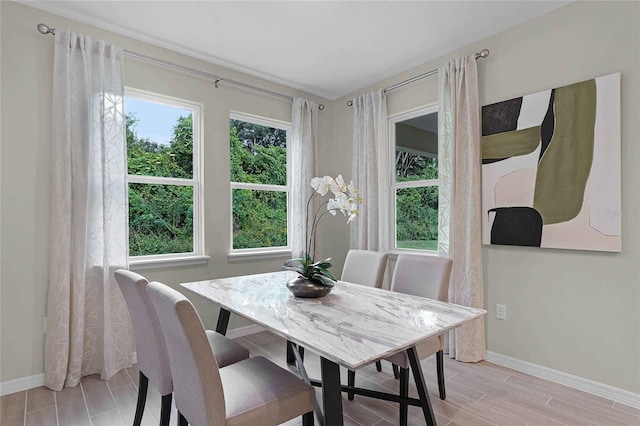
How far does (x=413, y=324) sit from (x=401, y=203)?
2.25 metres

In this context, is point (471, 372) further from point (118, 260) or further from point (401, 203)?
point (118, 260)

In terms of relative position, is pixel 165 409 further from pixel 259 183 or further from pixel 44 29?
pixel 44 29

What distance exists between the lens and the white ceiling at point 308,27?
2.46 meters

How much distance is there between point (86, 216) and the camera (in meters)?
2.54

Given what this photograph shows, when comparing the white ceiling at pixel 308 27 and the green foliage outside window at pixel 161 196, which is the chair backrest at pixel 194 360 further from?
the white ceiling at pixel 308 27

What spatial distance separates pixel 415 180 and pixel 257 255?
5.95 feet

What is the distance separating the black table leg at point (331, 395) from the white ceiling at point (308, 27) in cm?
234

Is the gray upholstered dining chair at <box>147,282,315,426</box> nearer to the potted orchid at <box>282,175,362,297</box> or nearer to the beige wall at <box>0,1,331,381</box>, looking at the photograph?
the potted orchid at <box>282,175,362,297</box>

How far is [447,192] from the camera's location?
3.06m

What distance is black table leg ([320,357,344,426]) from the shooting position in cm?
133

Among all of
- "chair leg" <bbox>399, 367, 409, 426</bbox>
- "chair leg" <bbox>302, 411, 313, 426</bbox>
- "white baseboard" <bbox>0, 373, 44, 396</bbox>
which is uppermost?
"chair leg" <bbox>302, 411, 313, 426</bbox>

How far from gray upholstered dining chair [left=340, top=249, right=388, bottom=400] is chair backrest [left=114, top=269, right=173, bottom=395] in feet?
5.05

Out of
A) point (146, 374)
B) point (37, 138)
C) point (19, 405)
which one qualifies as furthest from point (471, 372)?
point (37, 138)

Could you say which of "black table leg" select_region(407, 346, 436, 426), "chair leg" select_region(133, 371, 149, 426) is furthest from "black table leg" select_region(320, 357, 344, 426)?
"chair leg" select_region(133, 371, 149, 426)
